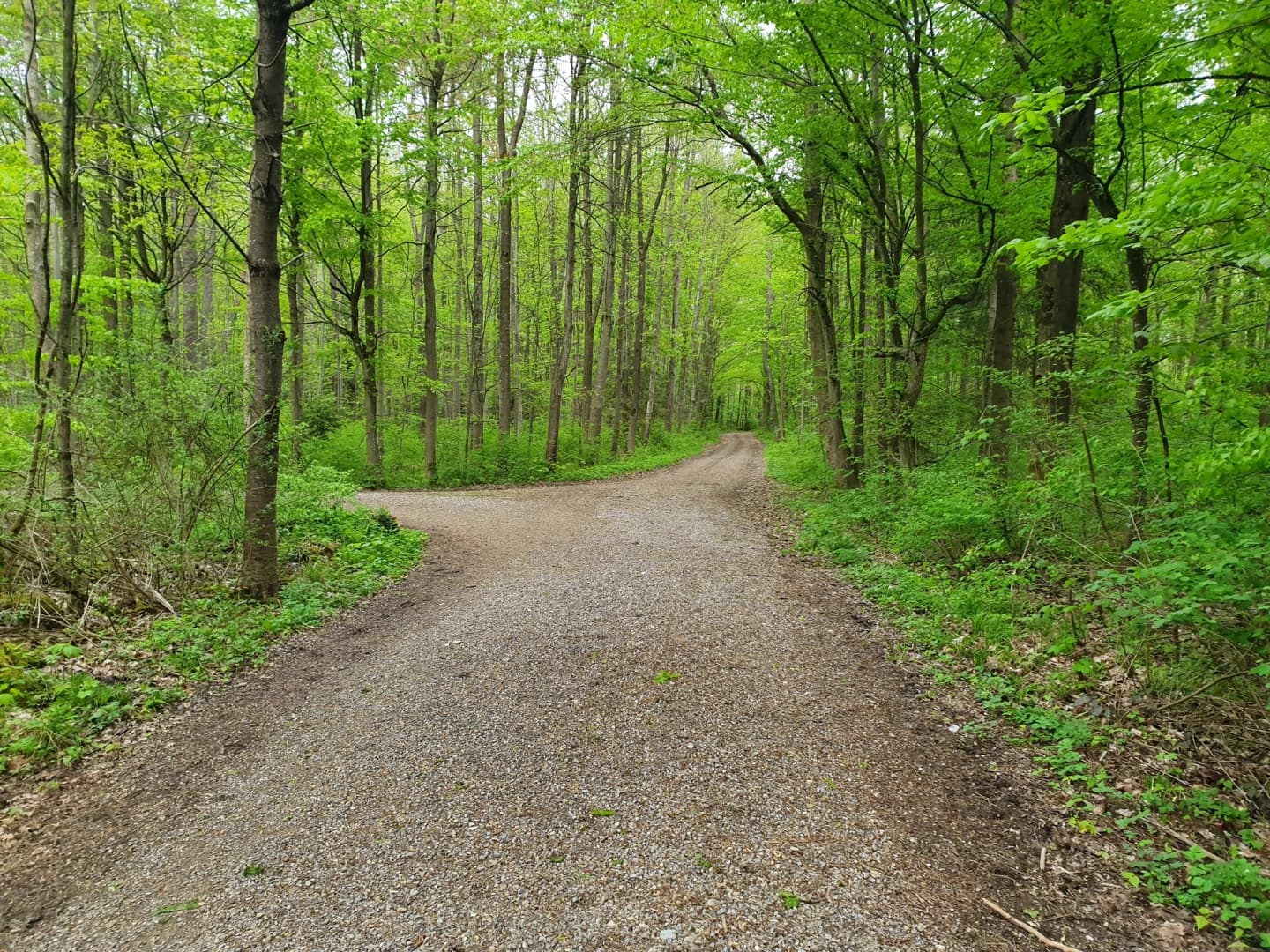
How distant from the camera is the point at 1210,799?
2.86 meters

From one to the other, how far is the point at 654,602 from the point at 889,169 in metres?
8.50

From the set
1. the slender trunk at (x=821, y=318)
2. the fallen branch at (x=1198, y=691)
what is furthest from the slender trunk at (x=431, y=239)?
the fallen branch at (x=1198, y=691)

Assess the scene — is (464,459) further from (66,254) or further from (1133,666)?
(1133,666)

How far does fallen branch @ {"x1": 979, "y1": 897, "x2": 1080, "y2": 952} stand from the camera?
2223 millimetres

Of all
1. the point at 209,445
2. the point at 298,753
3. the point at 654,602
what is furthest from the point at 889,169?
the point at 298,753

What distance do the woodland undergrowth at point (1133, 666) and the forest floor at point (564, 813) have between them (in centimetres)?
27

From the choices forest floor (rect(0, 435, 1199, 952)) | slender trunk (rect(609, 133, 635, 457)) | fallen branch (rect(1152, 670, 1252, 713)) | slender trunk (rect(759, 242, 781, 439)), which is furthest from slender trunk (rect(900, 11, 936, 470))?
slender trunk (rect(759, 242, 781, 439))

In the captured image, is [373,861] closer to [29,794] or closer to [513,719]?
[513,719]

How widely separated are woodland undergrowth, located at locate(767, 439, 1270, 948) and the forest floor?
0.27 metres

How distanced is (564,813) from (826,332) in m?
11.3

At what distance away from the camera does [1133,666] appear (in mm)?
3934

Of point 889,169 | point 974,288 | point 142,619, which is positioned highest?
point 889,169

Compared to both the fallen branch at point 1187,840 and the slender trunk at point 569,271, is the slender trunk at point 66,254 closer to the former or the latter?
the fallen branch at point 1187,840

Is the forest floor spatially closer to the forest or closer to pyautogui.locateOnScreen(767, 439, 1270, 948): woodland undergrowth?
pyautogui.locateOnScreen(767, 439, 1270, 948): woodland undergrowth
